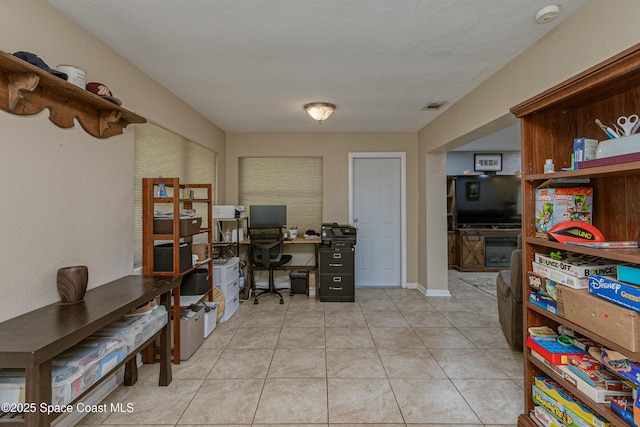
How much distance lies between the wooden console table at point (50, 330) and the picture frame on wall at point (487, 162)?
254 inches

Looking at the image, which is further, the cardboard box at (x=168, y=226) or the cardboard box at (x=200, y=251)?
the cardboard box at (x=200, y=251)

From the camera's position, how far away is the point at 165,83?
114 inches

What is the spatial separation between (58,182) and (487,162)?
7054 mm

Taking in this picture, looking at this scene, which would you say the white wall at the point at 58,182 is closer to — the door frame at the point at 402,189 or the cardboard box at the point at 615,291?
the cardboard box at the point at 615,291

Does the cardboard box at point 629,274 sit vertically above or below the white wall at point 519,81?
below

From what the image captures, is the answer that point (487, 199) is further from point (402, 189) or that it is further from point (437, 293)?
point (437, 293)

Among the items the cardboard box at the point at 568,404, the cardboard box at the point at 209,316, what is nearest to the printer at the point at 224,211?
Answer: the cardboard box at the point at 209,316

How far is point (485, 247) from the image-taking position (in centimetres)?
622

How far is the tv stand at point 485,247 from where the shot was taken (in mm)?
6215

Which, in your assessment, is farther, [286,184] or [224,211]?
[286,184]

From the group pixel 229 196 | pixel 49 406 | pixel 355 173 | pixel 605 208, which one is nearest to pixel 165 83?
pixel 229 196

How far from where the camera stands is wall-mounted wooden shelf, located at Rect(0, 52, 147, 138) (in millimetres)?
1438

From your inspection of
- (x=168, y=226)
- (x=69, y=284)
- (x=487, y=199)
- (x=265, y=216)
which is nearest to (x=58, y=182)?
(x=69, y=284)

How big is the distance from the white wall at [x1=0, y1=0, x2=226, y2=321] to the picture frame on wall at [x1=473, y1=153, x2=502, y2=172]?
6292 millimetres
